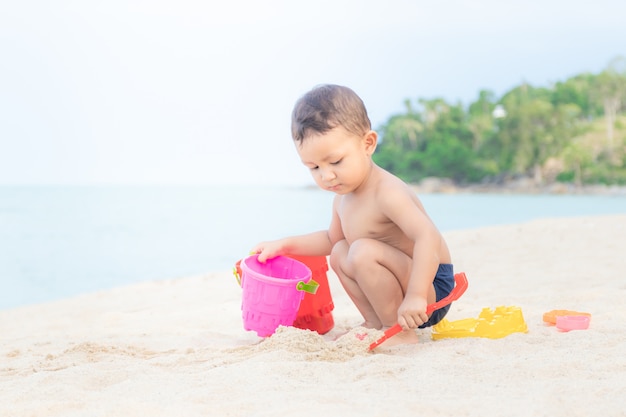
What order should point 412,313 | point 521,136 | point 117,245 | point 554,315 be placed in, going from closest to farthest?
point 412,313 → point 554,315 → point 117,245 → point 521,136

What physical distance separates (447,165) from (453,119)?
12.7ft

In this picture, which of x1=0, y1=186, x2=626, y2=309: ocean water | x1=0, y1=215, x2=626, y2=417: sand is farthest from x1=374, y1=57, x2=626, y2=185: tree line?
x1=0, y1=215, x2=626, y2=417: sand

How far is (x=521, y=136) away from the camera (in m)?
35.8

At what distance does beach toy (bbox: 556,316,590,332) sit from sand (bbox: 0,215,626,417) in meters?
0.06

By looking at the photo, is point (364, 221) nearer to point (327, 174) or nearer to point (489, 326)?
point (327, 174)

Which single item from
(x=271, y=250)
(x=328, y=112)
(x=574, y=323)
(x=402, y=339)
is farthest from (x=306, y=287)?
(x=574, y=323)

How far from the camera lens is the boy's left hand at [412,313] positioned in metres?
2.02

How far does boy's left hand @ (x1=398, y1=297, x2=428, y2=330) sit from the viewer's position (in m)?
2.02

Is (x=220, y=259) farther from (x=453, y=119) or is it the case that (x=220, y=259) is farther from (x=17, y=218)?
(x=453, y=119)

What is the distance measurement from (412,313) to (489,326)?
0.39m

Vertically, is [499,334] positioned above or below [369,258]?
below

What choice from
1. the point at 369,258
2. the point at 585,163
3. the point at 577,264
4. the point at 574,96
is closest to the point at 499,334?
the point at 369,258

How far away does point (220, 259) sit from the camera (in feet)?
34.1

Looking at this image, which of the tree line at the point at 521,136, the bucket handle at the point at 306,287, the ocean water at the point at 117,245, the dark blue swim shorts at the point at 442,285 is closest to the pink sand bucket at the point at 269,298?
the bucket handle at the point at 306,287
